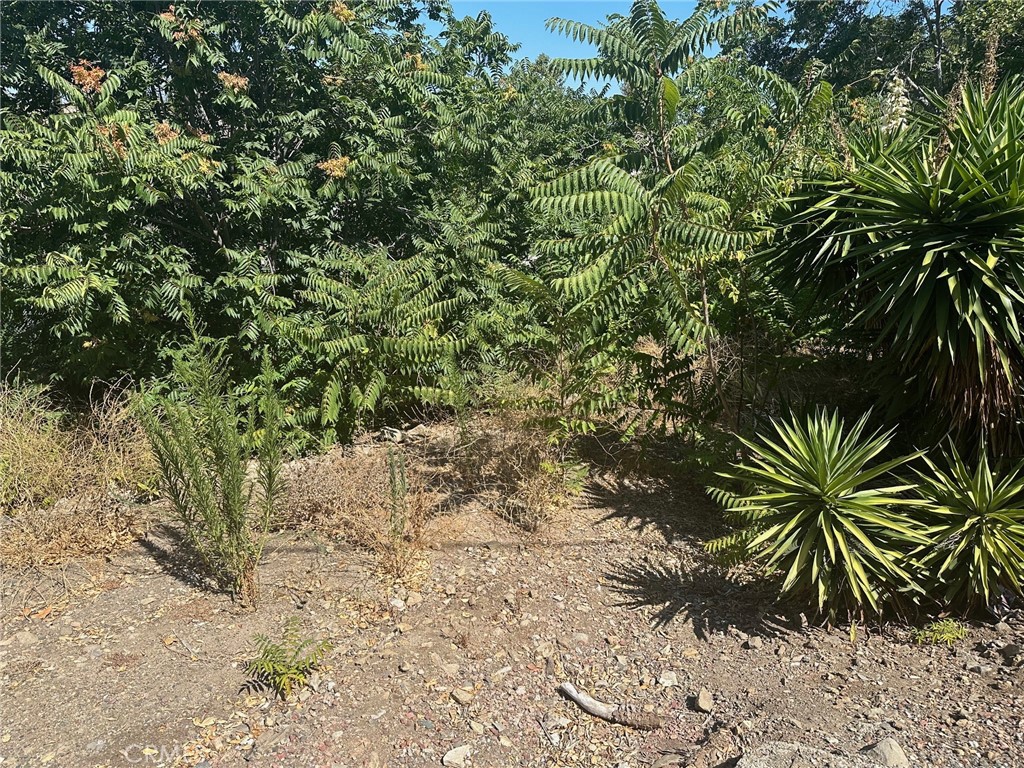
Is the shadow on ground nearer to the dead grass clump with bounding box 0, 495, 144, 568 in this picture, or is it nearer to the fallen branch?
the fallen branch

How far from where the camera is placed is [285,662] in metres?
3.54

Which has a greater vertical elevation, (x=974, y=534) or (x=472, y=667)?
(x=974, y=534)

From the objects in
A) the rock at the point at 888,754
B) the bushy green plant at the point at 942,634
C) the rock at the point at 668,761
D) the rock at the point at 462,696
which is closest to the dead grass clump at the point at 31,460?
the rock at the point at 462,696

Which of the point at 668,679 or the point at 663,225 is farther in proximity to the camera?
the point at 663,225

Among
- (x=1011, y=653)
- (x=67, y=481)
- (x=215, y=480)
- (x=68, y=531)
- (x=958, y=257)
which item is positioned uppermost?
(x=958, y=257)

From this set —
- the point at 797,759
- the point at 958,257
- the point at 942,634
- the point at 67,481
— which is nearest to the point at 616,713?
the point at 797,759

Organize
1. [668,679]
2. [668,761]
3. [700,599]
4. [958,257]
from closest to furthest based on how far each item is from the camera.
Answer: [668,761] < [668,679] < [958,257] < [700,599]

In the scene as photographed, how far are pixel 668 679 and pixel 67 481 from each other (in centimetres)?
446

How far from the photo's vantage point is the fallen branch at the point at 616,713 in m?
3.36

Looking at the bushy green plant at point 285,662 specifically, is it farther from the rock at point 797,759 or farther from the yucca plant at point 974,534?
the yucca plant at point 974,534

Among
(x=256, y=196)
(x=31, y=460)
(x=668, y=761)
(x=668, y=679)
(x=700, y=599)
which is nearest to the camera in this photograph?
(x=668, y=761)

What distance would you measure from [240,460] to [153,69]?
4.57 metres

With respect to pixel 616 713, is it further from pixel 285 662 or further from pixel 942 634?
pixel 942 634

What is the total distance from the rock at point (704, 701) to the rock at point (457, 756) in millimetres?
1127
